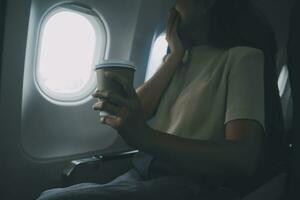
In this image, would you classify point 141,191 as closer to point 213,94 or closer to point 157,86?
point 213,94

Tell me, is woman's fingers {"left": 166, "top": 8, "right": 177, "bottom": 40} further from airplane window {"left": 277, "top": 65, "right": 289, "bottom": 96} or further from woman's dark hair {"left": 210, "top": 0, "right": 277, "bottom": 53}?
airplane window {"left": 277, "top": 65, "right": 289, "bottom": 96}

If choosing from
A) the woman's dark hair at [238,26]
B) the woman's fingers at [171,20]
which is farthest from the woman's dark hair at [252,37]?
the woman's fingers at [171,20]

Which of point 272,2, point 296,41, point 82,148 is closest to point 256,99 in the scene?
Answer: point 296,41

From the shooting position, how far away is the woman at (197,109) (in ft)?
3.32

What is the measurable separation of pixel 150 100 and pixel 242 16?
0.45m

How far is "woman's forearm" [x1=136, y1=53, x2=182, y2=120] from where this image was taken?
60.0 inches

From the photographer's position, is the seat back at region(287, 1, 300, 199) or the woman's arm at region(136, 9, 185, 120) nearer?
the seat back at region(287, 1, 300, 199)

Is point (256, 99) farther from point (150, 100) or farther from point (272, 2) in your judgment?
point (272, 2)

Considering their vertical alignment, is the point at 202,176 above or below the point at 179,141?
below

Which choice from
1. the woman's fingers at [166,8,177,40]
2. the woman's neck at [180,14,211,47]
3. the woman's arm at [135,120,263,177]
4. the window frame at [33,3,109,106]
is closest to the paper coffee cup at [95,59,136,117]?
the woman's arm at [135,120,263,177]

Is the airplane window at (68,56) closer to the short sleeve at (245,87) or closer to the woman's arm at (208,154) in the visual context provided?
the short sleeve at (245,87)

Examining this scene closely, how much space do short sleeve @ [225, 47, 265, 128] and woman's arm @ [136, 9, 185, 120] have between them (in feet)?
1.05

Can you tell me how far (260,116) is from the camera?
3.71 ft

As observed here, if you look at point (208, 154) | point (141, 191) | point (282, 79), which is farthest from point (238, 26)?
point (282, 79)
